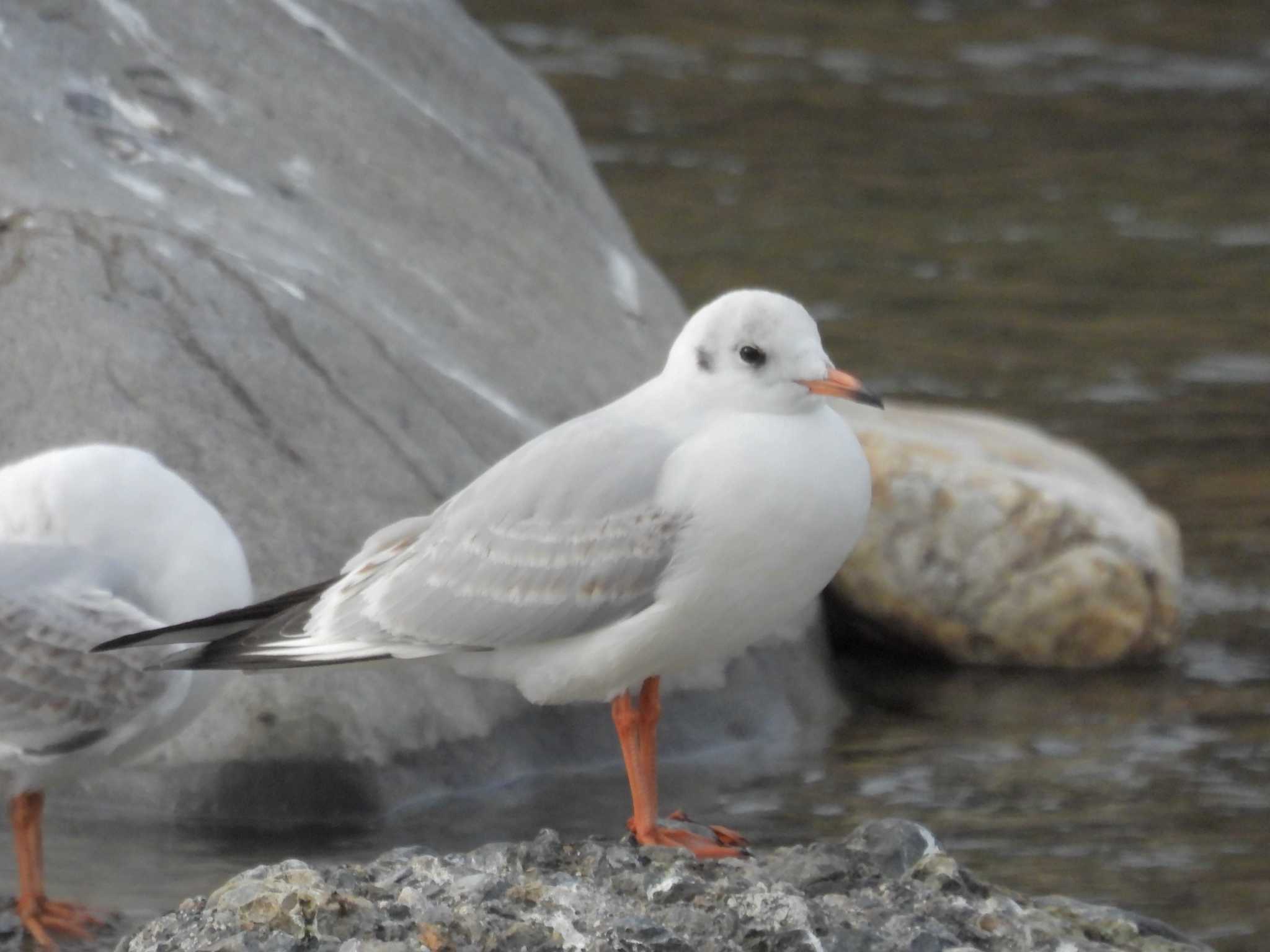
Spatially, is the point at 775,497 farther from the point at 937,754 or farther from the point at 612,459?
the point at 937,754

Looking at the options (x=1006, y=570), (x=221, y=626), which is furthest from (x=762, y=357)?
(x=1006, y=570)

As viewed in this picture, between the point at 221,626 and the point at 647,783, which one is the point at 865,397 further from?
the point at 221,626

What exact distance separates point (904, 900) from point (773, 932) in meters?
0.32

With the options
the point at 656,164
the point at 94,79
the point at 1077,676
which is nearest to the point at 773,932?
the point at 1077,676

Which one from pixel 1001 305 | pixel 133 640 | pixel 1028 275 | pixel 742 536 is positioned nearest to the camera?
pixel 742 536

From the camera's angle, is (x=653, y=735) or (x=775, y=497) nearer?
(x=775, y=497)

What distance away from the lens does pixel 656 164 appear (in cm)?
1436

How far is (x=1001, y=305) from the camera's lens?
1195cm

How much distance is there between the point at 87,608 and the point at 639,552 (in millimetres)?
1288

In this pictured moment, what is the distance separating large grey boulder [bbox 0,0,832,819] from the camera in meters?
6.05

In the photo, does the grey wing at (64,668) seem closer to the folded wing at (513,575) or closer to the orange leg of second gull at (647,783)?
the folded wing at (513,575)

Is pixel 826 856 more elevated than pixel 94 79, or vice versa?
pixel 94 79

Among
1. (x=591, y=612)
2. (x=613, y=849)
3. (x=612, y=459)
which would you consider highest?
(x=612, y=459)

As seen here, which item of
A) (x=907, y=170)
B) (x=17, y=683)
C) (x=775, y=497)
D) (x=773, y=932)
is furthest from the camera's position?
(x=907, y=170)
